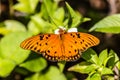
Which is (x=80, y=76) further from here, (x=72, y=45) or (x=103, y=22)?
(x=72, y=45)

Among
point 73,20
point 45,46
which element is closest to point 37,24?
point 73,20

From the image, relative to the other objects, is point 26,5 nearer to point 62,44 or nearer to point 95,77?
point 62,44

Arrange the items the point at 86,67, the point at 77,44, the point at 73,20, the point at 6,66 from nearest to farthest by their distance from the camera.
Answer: the point at 77,44 < the point at 86,67 < the point at 73,20 < the point at 6,66

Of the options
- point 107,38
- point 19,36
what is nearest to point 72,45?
point 19,36

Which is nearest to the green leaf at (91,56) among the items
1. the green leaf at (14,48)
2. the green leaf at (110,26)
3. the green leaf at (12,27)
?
the green leaf at (110,26)

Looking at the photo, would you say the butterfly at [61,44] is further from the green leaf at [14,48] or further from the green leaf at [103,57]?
the green leaf at [14,48]

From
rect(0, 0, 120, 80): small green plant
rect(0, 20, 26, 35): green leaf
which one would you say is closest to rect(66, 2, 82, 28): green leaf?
rect(0, 0, 120, 80): small green plant

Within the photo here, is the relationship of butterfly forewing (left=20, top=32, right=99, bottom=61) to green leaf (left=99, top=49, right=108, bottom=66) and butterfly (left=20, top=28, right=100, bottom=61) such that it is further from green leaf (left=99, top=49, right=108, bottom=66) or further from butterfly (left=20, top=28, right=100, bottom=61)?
green leaf (left=99, top=49, right=108, bottom=66)
